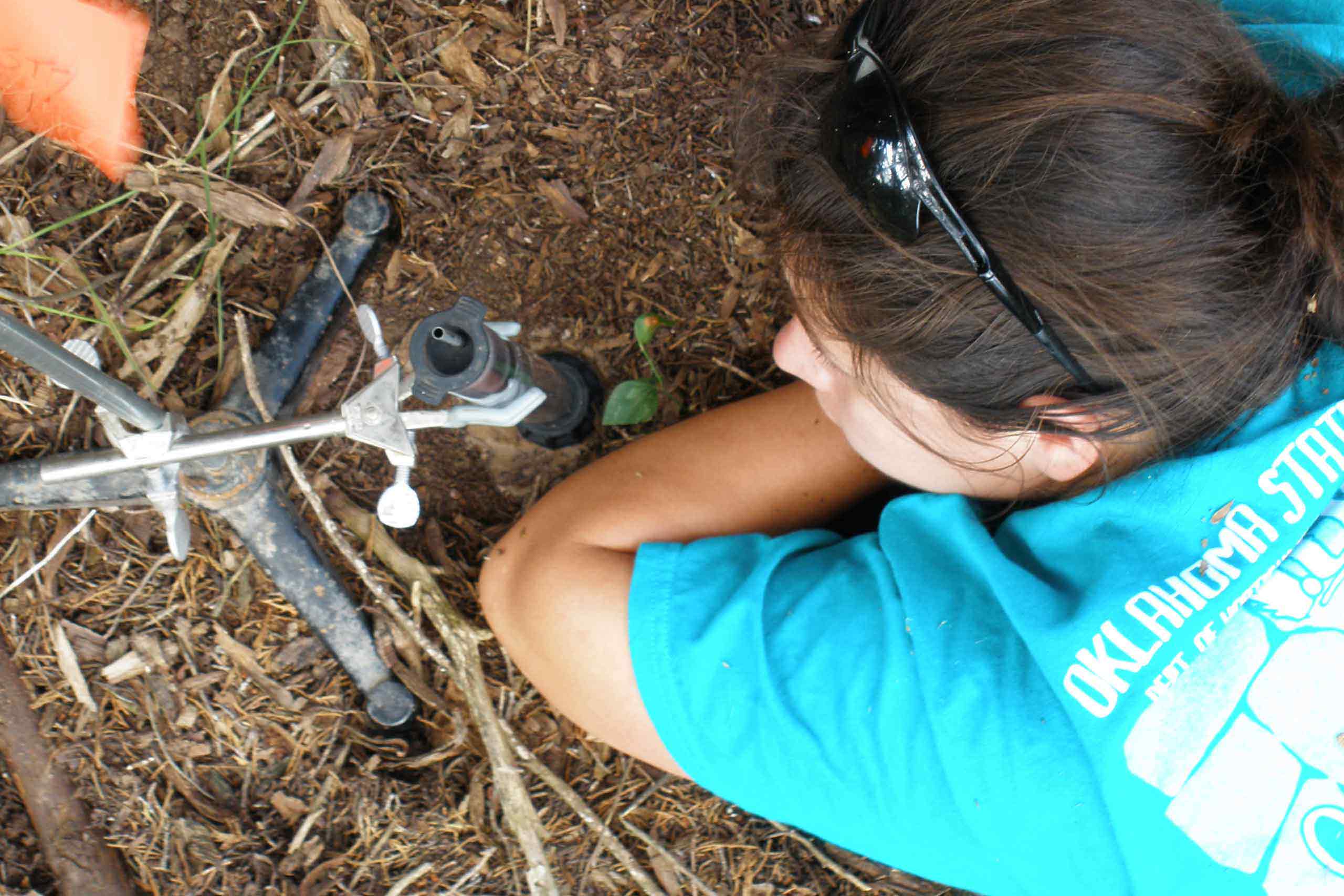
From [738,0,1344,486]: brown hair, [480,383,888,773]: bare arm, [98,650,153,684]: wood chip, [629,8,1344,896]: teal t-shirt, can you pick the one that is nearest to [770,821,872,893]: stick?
[480,383,888,773]: bare arm

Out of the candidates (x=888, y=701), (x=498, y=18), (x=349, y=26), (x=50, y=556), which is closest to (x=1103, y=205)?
(x=888, y=701)

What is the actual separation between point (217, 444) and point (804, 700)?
71 centimetres

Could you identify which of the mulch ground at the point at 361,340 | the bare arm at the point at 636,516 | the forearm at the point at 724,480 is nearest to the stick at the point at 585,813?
the mulch ground at the point at 361,340

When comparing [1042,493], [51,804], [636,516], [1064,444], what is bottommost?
[51,804]

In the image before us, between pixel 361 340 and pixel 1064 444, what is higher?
pixel 1064 444

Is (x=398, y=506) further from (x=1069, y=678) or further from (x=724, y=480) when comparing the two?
(x=1069, y=678)

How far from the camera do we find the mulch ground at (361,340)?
4.71 feet

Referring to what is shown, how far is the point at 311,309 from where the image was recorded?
1439mm

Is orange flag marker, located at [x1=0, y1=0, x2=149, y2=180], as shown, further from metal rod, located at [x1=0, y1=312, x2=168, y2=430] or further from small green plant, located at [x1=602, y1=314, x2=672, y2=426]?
small green plant, located at [x1=602, y1=314, x2=672, y2=426]

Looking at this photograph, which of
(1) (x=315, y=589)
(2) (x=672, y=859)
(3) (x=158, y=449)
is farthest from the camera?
(2) (x=672, y=859)

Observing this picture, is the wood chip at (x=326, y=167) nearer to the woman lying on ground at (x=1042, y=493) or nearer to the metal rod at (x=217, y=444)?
the metal rod at (x=217, y=444)

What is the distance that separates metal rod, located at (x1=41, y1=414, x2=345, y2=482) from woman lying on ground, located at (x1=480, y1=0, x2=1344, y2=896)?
1.39ft

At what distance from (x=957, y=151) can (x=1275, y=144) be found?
0.88 ft

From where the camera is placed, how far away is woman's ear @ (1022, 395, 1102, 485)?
853mm
